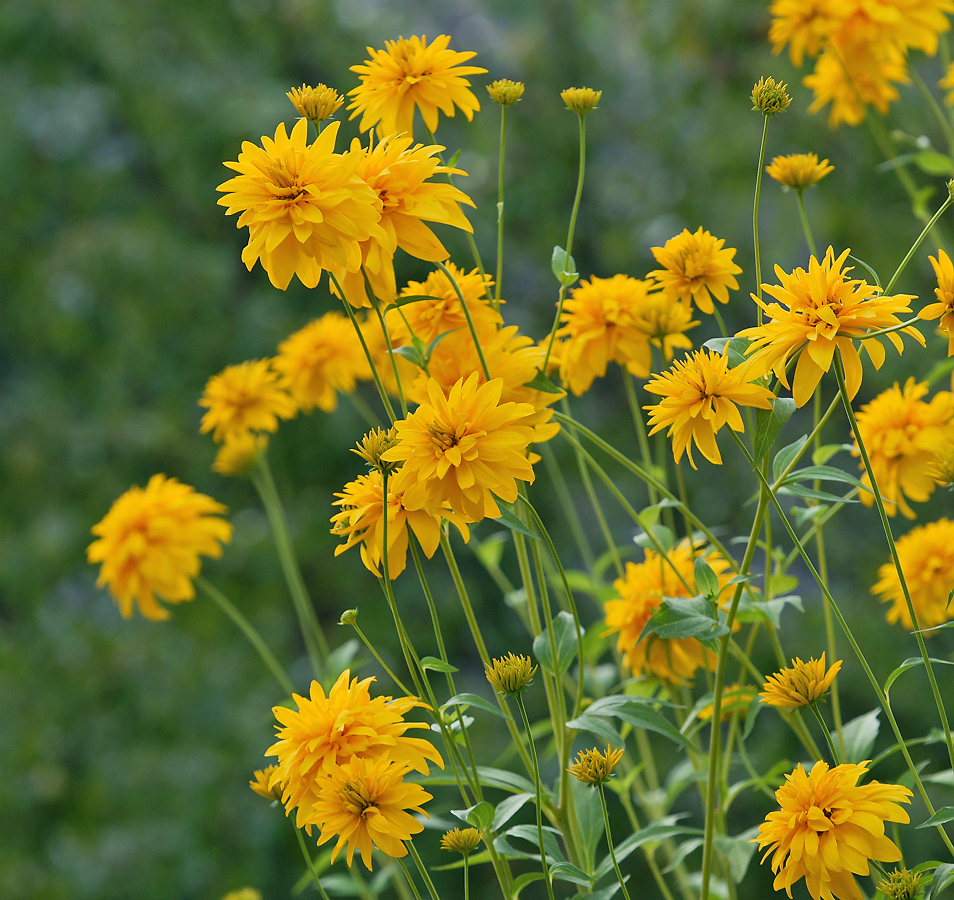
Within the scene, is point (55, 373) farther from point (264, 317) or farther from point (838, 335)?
point (838, 335)

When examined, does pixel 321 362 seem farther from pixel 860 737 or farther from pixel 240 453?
pixel 860 737

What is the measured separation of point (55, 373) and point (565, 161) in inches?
44.0

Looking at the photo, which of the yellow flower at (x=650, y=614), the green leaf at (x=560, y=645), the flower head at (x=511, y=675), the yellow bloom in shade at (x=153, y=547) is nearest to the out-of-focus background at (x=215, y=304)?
the yellow bloom in shade at (x=153, y=547)

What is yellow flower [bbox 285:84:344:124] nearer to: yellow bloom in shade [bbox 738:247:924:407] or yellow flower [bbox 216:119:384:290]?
yellow flower [bbox 216:119:384:290]

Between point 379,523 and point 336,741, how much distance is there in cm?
11

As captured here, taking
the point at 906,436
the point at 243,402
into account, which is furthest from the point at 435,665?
the point at 243,402

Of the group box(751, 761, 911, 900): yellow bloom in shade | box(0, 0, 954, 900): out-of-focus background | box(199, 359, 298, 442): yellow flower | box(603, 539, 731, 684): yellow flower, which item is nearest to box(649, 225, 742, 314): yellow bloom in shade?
box(603, 539, 731, 684): yellow flower

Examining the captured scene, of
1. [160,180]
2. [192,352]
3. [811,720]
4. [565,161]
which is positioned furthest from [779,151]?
[160,180]

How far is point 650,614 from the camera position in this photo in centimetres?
62

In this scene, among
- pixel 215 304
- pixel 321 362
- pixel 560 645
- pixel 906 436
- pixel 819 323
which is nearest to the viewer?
pixel 819 323

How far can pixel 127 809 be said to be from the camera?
61.9 inches

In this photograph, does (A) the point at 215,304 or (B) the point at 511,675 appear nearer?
(B) the point at 511,675

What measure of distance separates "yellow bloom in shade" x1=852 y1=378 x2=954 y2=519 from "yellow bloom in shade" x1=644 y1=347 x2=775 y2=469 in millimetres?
234

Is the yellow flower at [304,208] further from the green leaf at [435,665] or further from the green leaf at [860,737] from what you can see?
the green leaf at [860,737]
